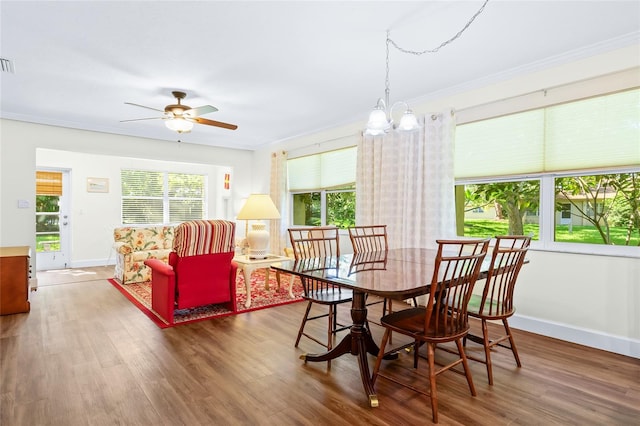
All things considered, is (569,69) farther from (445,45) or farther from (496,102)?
(445,45)

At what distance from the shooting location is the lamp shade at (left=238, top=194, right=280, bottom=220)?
425cm

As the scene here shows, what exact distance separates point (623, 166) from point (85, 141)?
6.86 metres

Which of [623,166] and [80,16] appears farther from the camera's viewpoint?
[623,166]

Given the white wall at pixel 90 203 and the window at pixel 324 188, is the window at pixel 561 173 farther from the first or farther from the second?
the white wall at pixel 90 203

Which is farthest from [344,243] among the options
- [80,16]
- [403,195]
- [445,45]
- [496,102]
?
[80,16]

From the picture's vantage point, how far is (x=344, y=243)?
5.41 metres

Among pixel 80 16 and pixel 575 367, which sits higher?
pixel 80 16

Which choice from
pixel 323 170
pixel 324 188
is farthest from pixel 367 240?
pixel 323 170

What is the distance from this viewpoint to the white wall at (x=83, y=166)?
193 inches

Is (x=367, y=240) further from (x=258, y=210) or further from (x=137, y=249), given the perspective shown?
(x=137, y=249)

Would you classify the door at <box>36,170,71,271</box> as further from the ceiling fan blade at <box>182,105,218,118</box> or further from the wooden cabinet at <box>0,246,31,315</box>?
the ceiling fan blade at <box>182,105,218,118</box>

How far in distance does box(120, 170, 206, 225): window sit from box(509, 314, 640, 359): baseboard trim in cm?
723

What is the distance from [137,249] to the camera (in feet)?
18.1

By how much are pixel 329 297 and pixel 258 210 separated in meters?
1.98
